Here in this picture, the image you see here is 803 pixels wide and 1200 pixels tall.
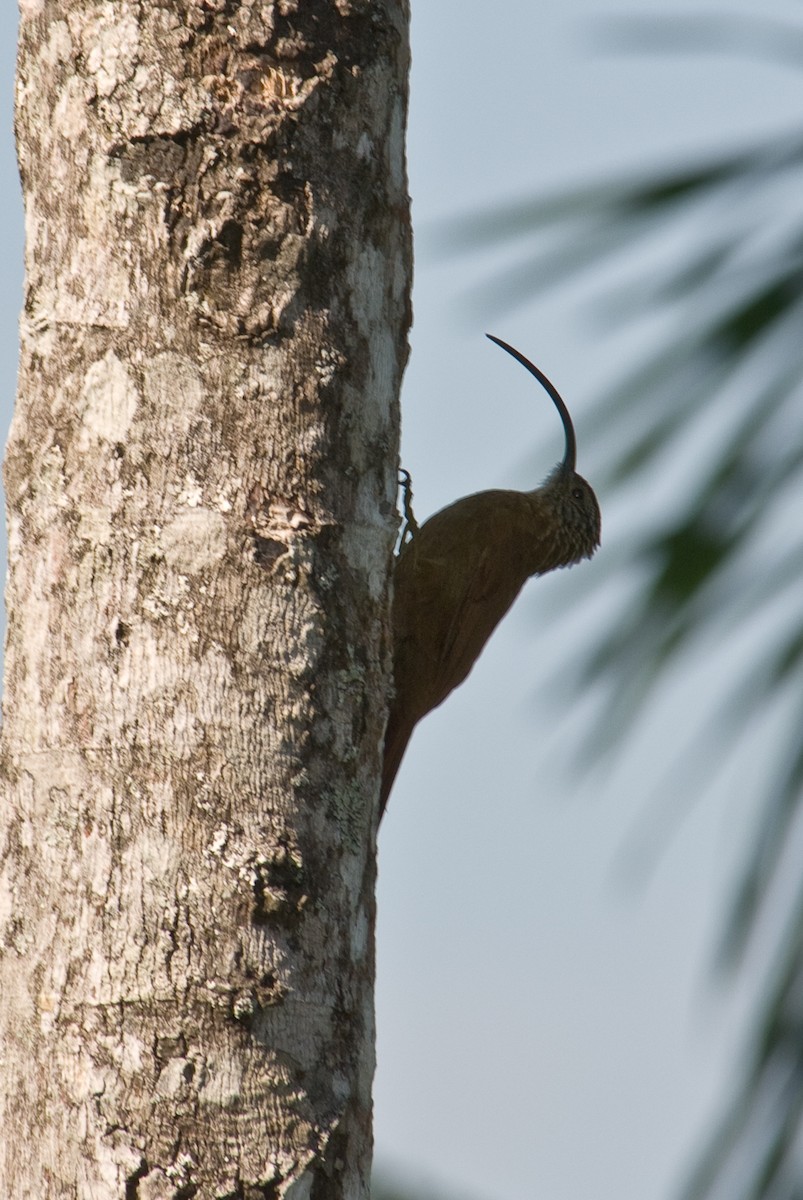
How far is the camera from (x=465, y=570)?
14.4 feet

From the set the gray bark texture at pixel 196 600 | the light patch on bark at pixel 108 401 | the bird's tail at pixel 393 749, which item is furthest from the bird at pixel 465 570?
the light patch on bark at pixel 108 401

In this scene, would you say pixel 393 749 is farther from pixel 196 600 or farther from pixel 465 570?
pixel 196 600

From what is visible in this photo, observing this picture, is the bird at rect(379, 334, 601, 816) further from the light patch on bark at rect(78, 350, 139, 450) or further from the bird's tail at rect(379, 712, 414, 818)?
the light patch on bark at rect(78, 350, 139, 450)

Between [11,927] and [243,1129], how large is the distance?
1.42ft

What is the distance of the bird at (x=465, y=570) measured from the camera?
409 centimetres

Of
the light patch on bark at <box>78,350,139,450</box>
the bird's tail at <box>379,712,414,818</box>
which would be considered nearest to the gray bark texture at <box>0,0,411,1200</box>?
the light patch on bark at <box>78,350,139,450</box>

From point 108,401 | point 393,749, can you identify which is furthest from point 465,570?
point 108,401

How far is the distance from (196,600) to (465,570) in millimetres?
2305

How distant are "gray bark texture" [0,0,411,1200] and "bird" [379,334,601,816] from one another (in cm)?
134

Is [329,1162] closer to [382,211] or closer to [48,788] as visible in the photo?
[48,788]

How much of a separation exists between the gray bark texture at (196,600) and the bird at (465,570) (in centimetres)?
134

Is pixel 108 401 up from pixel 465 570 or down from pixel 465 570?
down

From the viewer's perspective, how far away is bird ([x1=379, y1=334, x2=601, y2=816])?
13.4 feet

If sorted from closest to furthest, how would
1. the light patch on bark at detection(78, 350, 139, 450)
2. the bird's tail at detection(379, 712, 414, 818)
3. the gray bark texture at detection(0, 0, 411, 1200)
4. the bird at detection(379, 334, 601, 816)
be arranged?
the gray bark texture at detection(0, 0, 411, 1200) < the light patch on bark at detection(78, 350, 139, 450) < the bird's tail at detection(379, 712, 414, 818) < the bird at detection(379, 334, 601, 816)
